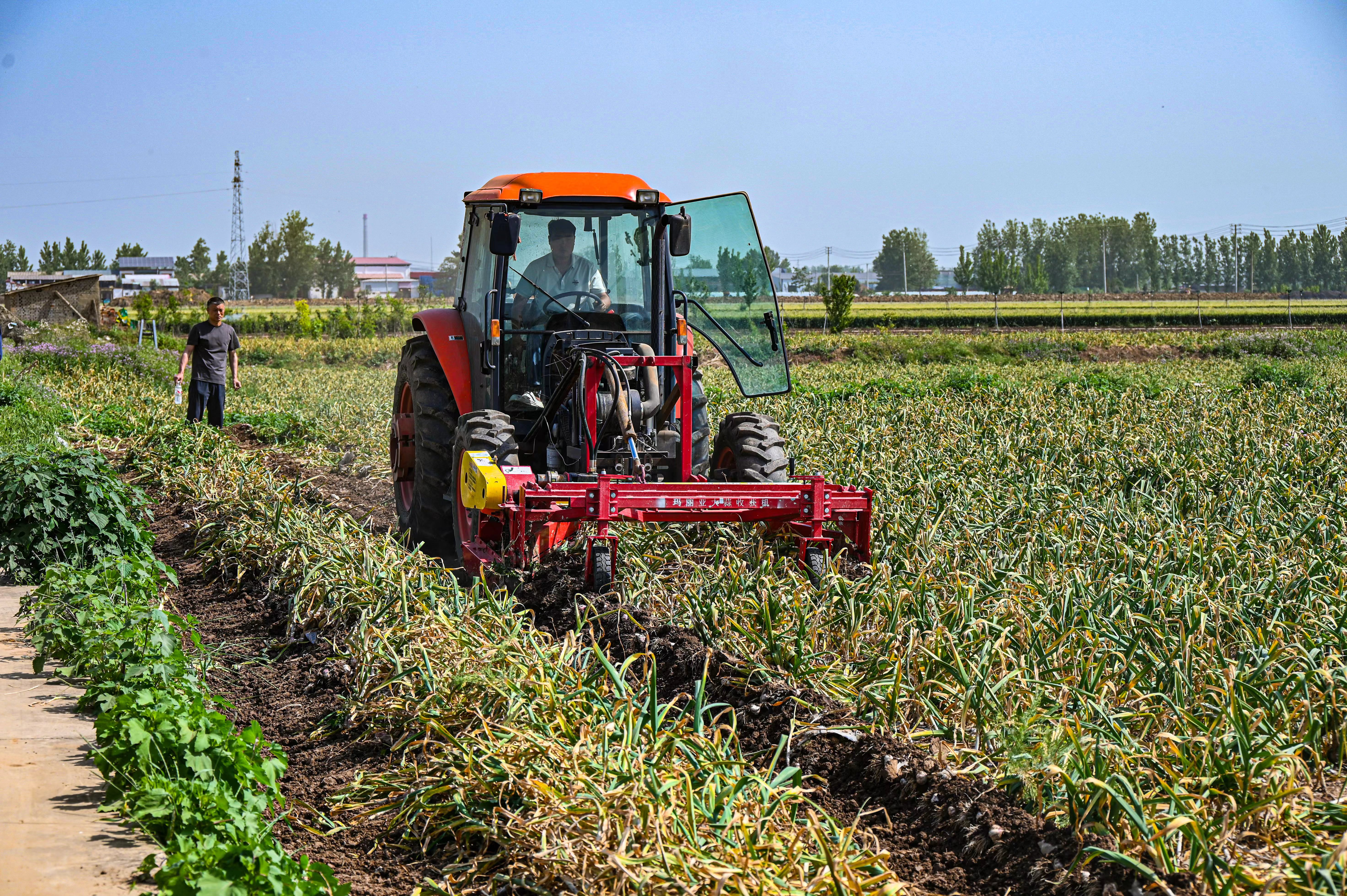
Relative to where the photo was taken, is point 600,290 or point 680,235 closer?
point 680,235

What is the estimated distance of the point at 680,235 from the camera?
6.60 metres

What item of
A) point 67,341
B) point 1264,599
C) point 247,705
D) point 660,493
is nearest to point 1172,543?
point 1264,599

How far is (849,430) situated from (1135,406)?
4.19 metres

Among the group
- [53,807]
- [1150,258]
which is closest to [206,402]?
[53,807]

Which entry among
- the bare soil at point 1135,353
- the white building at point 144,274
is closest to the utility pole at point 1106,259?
the bare soil at point 1135,353

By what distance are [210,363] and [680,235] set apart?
7.40 meters

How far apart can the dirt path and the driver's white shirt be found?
3.27 meters

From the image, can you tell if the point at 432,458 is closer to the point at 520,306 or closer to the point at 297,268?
the point at 520,306

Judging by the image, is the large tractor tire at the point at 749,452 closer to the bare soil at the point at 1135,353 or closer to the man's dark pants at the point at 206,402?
the man's dark pants at the point at 206,402

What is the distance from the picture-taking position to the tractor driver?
6.87 metres

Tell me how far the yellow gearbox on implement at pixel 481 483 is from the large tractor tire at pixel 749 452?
58.0 inches

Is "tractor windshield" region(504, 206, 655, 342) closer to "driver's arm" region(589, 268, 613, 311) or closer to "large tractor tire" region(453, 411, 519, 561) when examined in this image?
"driver's arm" region(589, 268, 613, 311)

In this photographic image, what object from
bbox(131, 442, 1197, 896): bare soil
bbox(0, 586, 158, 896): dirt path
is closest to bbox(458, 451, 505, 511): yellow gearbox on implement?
bbox(131, 442, 1197, 896): bare soil

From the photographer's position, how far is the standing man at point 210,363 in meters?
12.0
